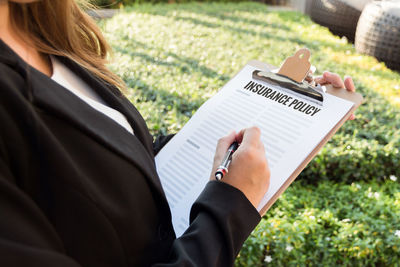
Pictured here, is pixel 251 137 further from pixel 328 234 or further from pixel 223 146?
pixel 328 234

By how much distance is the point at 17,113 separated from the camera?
653 mm

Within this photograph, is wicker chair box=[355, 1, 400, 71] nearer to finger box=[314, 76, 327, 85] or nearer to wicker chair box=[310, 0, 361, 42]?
wicker chair box=[310, 0, 361, 42]

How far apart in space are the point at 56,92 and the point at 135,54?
12.3ft

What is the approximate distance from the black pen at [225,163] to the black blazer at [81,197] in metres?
0.02

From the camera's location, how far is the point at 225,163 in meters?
0.90

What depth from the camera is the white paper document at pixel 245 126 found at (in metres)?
1.05

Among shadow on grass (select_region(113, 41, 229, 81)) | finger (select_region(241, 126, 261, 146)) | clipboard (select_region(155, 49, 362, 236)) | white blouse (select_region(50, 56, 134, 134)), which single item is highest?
white blouse (select_region(50, 56, 134, 134))

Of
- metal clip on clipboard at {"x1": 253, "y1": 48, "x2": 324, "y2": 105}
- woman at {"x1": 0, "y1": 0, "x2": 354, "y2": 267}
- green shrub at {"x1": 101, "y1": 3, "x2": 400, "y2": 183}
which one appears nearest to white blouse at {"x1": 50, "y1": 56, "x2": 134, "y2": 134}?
woman at {"x1": 0, "y1": 0, "x2": 354, "y2": 267}

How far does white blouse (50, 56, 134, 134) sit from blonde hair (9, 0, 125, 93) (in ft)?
0.13

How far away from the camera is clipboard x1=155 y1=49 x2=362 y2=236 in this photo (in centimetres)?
108

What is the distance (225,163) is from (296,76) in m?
0.46

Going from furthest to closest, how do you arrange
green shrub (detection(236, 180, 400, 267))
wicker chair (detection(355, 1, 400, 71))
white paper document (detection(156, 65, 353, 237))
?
wicker chair (detection(355, 1, 400, 71)), green shrub (detection(236, 180, 400, 267)), white paper document (detection(156, 65, 353, 237))

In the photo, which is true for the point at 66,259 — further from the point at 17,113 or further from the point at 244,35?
the point at 244,35

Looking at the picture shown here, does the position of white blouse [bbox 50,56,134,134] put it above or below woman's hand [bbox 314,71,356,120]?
above
